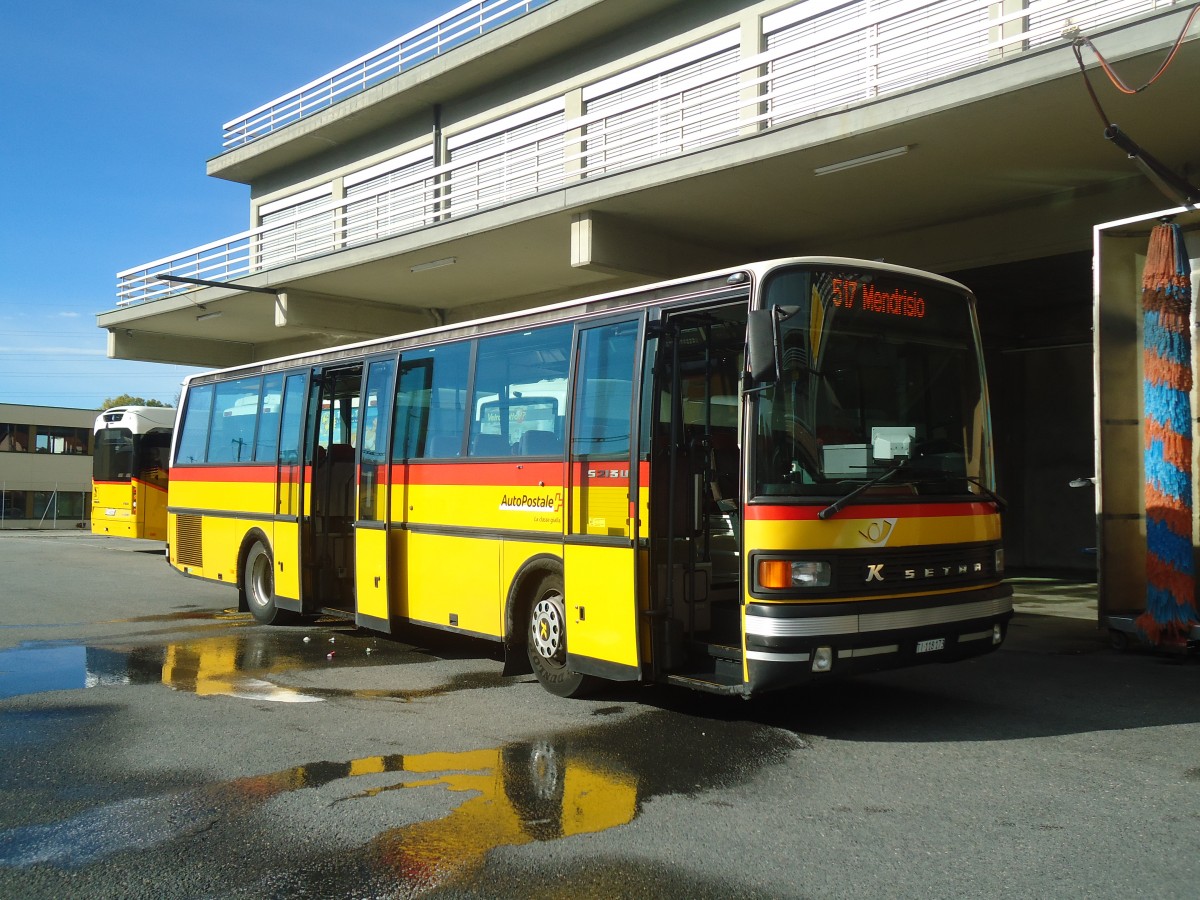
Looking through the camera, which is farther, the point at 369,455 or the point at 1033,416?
the point at 1033,416

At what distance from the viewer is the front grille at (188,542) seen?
48.5ft

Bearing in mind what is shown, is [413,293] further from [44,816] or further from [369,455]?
[44,816]

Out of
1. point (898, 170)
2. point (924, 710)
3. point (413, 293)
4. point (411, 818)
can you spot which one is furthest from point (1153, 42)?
point (413, 293)

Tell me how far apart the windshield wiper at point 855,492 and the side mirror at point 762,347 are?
2.97 feet

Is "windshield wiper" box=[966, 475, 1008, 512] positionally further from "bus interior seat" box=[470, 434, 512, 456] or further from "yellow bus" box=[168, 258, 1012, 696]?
"bus interior seat" box=[470, 434, 512, 456]

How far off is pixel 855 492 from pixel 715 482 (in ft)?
4.36

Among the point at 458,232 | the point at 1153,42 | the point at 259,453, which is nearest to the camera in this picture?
the point at 1153,42

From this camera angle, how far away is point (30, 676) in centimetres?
927

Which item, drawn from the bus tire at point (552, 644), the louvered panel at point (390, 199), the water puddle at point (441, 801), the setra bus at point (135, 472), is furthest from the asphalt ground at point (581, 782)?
the setra bus at point (135, 472)

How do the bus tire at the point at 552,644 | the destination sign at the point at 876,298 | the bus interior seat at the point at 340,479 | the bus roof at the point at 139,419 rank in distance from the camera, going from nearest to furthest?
1. the destination sign at the point at 876,298
2. the bus tire at the point at 552,644
3. the bus interior seat at the point at 340,479
4. the bus roof at the point at 139,419

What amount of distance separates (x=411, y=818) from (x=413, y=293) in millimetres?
19787

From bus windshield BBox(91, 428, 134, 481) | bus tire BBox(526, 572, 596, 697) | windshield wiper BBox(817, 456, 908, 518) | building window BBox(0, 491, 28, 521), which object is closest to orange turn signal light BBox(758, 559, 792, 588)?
windshield wiper BBox(817, 456, 908, 518)

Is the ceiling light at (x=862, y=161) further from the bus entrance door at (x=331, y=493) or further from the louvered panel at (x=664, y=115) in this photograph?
the bus entrance door at (x=331, y=493)

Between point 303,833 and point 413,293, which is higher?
point 413,293
